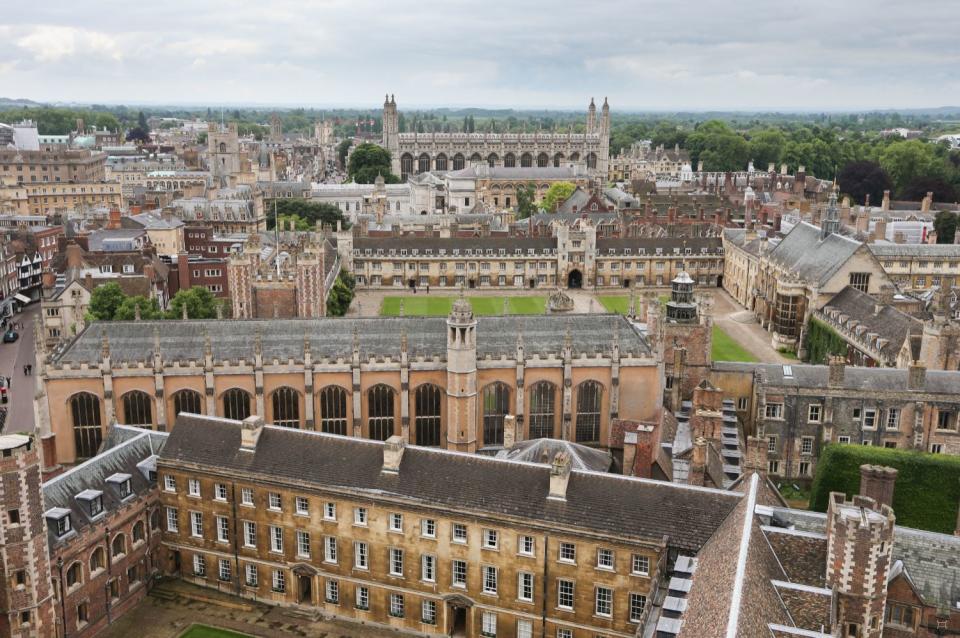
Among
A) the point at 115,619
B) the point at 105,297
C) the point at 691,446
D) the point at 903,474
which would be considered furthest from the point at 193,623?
the point at 105,297

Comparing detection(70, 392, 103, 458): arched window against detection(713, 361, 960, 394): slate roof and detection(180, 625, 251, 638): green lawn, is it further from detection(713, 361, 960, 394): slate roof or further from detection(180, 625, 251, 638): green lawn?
detection(713, 361, 960, 394): slate roof

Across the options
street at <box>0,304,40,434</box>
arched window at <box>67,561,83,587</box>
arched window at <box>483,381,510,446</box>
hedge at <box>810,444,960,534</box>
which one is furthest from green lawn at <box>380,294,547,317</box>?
arched window at <box>67,561,83,587</box>

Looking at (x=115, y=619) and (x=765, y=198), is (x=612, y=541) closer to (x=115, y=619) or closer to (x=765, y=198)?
(x=115, y=619)

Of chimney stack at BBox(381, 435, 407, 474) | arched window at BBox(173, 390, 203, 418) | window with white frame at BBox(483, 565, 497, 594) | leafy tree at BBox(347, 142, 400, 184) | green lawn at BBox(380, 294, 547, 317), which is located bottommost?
green lawn at BBox(380, 294, 547, 317)

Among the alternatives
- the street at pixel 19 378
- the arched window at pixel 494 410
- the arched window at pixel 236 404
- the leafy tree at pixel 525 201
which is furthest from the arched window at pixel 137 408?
the leafy tree at pixel 525 201

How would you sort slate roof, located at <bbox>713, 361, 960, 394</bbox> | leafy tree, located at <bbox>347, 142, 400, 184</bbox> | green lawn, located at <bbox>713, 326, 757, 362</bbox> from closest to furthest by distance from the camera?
slate roof, located at <bbox>713, 361, 960, 394</bbox> → green lawn, located at <bbox>713, 326, 757, 362</bbox> → leafy tree, located at <bbox>347, 142, 400, 184</bbox>

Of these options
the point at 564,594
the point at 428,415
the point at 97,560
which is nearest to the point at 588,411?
the point at 428,415

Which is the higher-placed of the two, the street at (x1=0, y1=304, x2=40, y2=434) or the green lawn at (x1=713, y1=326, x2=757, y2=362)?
the green lawn at (x1=713, y1=326, x2=757, y2=362)
